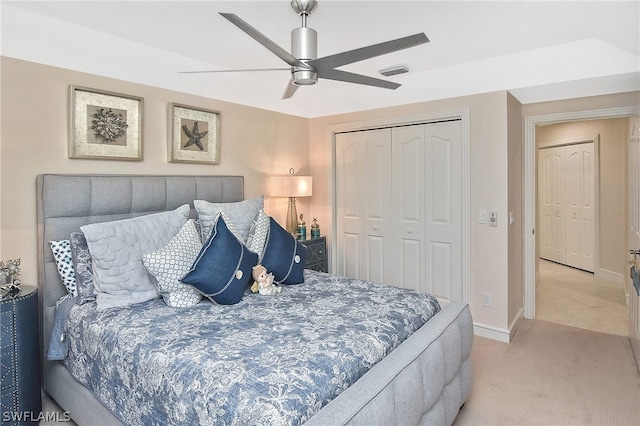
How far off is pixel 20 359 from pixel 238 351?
55.4 inches

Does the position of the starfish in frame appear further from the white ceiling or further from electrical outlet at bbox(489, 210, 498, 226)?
electrical outlet at bbox(489, 210, 498, 226)

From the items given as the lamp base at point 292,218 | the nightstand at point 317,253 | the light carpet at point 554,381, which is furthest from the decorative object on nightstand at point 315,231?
the light carpet at point 554,381

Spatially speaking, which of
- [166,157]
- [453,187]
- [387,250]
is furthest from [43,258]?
[453,187]

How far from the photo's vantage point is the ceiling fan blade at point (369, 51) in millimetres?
1684

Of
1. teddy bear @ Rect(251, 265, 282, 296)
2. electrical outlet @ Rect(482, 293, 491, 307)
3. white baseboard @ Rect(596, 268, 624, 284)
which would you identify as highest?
teddy bear @ Rect(251, 265, 282, 296)

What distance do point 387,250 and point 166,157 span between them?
7.99ft

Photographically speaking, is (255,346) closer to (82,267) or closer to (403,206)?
(82,267)

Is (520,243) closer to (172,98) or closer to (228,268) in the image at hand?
(228,268)

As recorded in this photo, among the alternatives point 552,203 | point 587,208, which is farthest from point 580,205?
point 552,203

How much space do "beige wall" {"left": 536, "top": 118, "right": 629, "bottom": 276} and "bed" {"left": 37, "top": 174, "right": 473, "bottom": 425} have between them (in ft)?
14.2

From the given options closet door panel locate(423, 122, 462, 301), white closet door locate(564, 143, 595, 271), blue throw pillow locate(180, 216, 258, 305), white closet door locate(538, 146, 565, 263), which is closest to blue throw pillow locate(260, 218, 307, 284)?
blue throw pillow locate(180, 216, 258, 305)

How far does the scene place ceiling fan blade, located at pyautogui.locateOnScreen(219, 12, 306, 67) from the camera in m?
1.56

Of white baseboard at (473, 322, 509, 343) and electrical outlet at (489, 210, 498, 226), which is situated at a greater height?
electrical outlet at (489, 210, 498, 226)

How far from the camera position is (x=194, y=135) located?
11.0 feet
